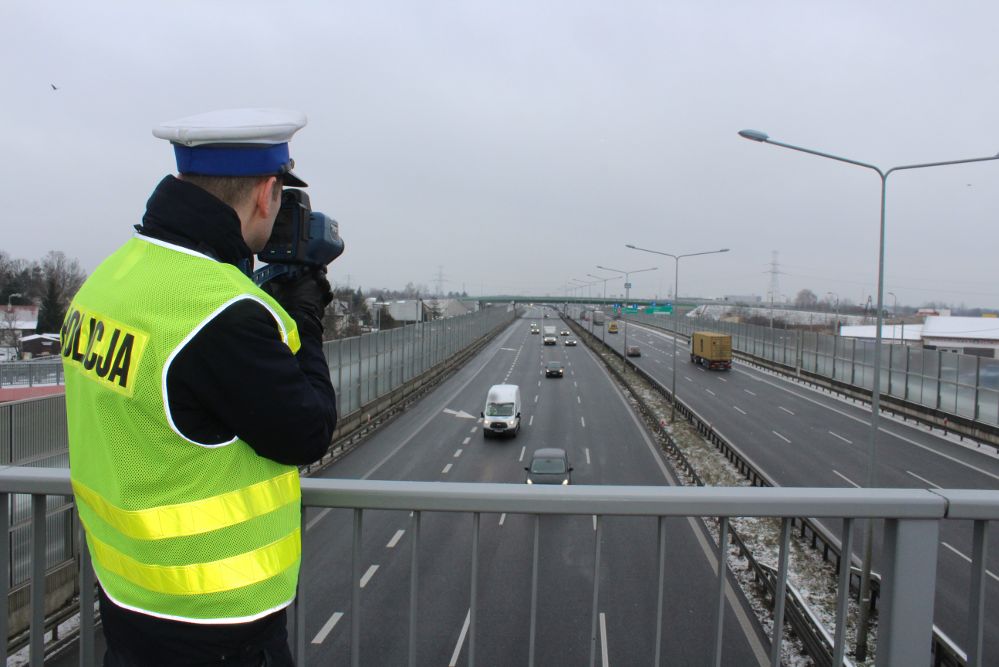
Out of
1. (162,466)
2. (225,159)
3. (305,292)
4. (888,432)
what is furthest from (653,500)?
(888,432)

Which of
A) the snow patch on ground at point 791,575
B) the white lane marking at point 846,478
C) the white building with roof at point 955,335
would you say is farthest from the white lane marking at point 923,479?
the white building with roof at point 955,335

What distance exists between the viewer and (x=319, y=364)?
1933mm

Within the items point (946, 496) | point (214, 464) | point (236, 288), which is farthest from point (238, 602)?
point (946, 496)

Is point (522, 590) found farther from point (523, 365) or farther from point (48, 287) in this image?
point (48, 287)

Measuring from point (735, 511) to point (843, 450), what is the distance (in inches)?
1036

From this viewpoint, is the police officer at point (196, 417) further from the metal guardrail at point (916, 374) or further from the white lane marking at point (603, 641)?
the metal guardrail at point (916, 374)

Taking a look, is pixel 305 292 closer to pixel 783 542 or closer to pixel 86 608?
pixel 86 608

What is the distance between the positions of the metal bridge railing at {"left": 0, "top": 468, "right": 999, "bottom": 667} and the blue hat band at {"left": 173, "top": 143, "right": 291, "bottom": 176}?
3.53ft

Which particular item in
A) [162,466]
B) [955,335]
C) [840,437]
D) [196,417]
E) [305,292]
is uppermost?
[305,292]

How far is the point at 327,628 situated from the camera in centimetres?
1069

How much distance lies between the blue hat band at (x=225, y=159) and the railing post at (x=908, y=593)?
2.37 metres

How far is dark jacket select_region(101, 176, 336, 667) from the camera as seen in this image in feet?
5.15

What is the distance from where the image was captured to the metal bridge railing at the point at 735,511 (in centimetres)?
223

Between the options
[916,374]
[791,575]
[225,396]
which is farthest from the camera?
[916,374]
